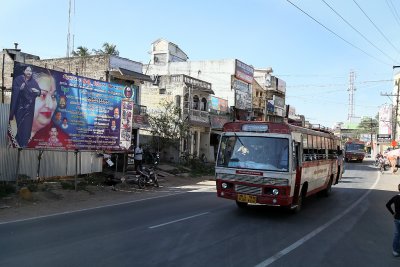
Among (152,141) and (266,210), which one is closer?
(266,210)

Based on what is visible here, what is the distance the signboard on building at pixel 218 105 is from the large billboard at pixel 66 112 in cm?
2143

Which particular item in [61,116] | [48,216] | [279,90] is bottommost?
[48,216]

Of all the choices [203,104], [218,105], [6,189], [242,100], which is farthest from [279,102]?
[6,189]

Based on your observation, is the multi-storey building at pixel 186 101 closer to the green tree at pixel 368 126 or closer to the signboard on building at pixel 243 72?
the signboard on building at pixel 243 72

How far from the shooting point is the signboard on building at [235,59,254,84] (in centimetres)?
4612

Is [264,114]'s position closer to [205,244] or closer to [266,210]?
[266,210]

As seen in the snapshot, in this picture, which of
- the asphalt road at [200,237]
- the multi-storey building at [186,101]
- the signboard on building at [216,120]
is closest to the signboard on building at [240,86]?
the signboard on building at [216,120]

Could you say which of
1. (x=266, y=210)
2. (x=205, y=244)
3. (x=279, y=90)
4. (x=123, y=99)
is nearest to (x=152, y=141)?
(x=123, y=99)

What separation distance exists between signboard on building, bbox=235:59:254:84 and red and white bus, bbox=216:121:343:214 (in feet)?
109

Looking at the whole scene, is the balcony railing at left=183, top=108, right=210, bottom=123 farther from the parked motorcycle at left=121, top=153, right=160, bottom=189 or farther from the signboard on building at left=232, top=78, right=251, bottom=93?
the parked motorcycle at left=121, top=153, right=160, bottom=189

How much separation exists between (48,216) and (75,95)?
639cm

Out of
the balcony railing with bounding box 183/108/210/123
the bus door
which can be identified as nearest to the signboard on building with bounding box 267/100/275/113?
the balcony railing with bounding box 183/108/210/123

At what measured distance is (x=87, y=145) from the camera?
59.2 ft

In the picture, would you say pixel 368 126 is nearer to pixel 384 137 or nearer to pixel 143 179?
pixel 384 137
